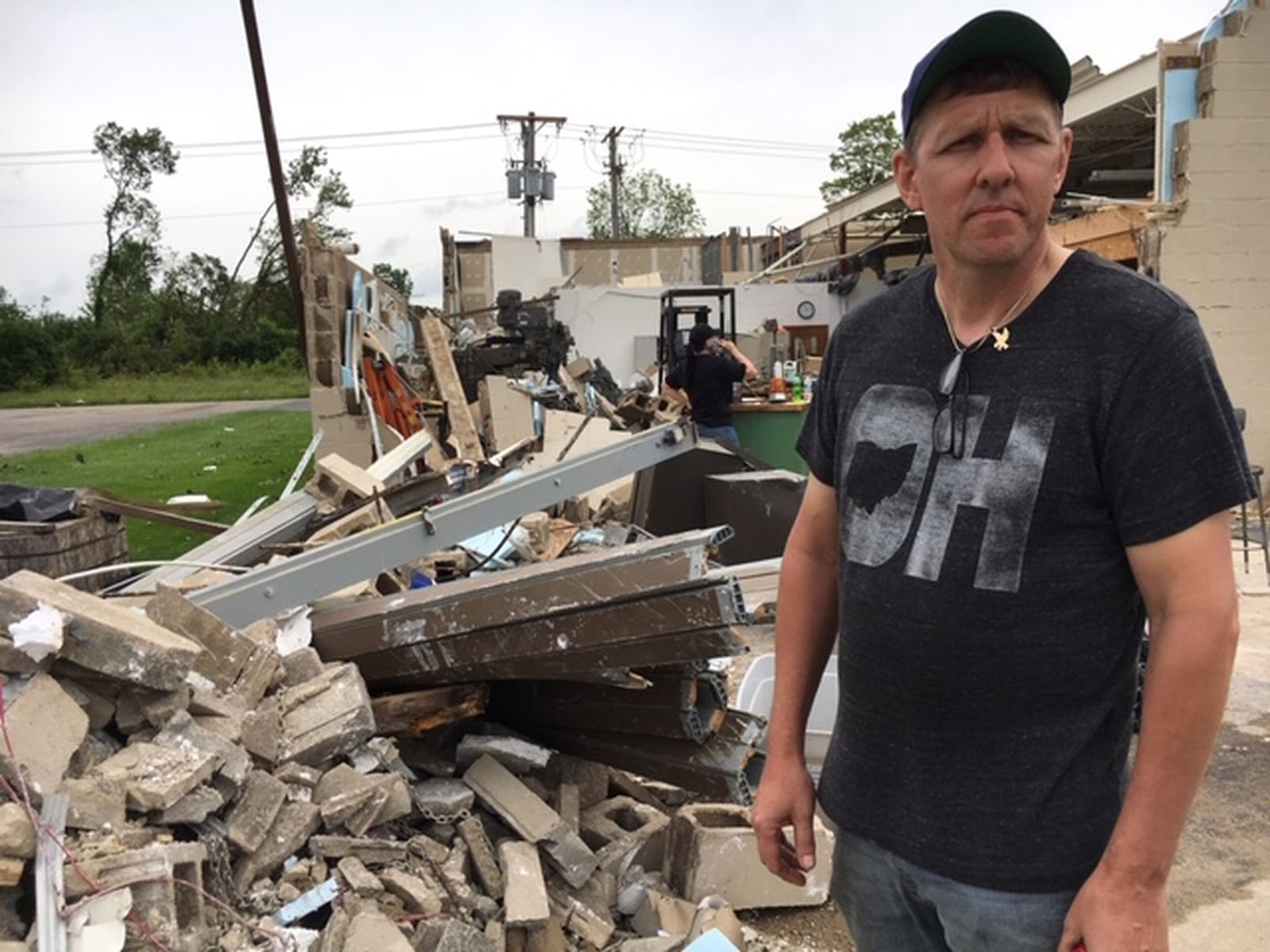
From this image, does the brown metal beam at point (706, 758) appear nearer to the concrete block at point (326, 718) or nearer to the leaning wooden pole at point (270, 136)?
the concrete block at point (326, 718)

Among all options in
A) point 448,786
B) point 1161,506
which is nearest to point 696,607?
point 448,786

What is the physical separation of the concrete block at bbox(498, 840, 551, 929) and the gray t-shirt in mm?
1540

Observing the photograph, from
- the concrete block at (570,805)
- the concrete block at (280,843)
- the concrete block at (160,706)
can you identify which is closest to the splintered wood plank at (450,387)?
the concrete block at (570,805)

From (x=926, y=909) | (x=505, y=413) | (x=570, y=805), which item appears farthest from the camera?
(x=505, y=413)

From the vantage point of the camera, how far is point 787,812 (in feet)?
5.42

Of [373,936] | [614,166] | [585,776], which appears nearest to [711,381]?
[585,776]

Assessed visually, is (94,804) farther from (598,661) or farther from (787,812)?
(787,812)

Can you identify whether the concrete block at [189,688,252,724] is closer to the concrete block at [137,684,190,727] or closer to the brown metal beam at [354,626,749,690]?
the concrete block at [137,684,190,727]

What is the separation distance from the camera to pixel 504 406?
35.3ft

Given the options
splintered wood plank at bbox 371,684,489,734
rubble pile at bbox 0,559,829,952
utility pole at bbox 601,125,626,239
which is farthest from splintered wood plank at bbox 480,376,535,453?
utility pole at bbox 601,125,626,239

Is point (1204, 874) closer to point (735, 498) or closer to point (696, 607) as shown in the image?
point (696, 607)

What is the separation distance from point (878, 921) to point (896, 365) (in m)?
0.84

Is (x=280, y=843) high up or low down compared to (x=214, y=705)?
down

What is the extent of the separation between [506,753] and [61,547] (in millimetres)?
2849
